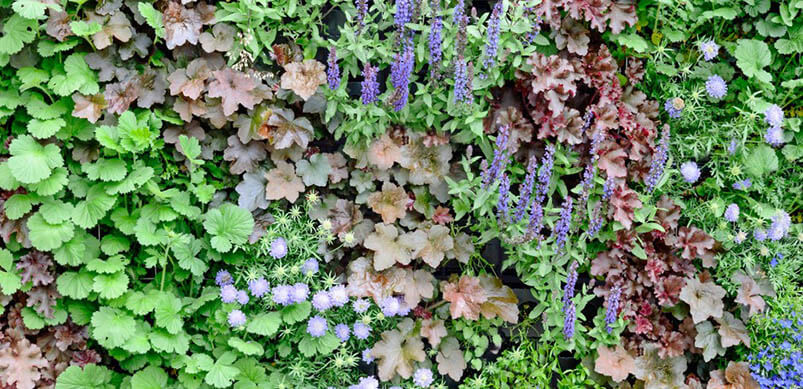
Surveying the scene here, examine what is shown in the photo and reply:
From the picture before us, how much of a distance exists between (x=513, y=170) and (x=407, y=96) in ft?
1.56

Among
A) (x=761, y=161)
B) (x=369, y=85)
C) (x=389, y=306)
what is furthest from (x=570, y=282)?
(x=369, y=85)

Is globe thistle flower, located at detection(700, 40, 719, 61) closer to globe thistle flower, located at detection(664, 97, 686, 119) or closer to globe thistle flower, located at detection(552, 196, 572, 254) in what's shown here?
globe thistle flower, located at detection(664, 97, 686, 119)

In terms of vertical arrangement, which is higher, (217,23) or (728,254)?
(217,23)

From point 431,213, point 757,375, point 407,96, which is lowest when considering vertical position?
point 757,375

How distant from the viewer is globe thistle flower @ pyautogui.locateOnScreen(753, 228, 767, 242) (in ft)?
8.49

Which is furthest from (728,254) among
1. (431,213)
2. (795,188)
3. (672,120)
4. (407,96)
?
(407,96)

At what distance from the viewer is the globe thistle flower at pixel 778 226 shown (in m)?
2.56

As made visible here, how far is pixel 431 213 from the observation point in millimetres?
2604

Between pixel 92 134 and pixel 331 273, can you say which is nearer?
pixel 92 134

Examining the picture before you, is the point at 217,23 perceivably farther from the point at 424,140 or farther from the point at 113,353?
the point at 113,353

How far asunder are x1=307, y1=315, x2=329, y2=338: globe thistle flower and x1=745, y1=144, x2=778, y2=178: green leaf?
5.49 feet

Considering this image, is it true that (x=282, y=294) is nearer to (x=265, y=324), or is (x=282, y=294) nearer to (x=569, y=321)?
(x=265, y=324)

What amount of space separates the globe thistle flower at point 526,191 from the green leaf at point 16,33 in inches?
67.3

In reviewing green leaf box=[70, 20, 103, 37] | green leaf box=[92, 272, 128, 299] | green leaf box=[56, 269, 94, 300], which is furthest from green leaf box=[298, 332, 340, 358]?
→ green leaf box=[70, 20, 103, 37]
